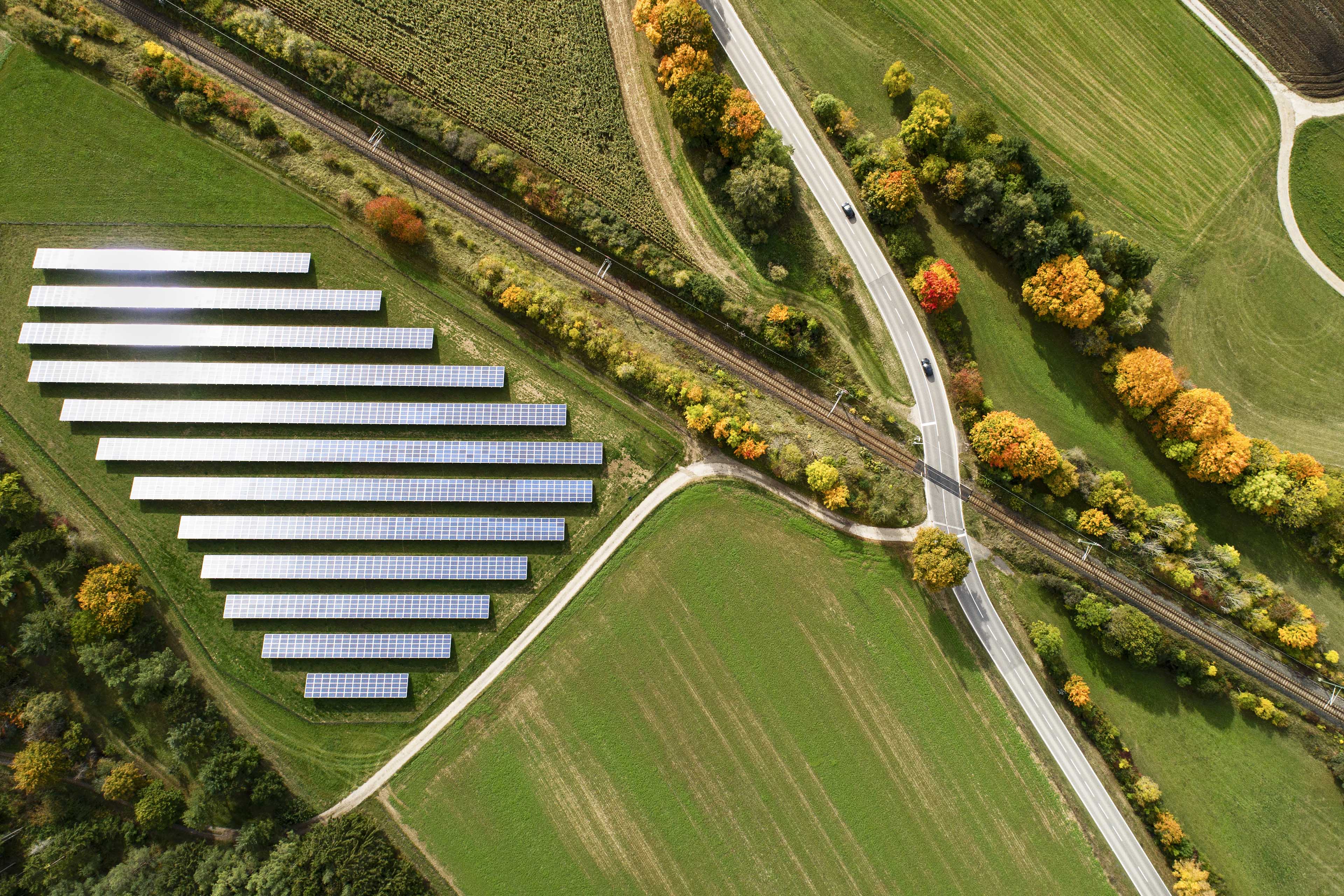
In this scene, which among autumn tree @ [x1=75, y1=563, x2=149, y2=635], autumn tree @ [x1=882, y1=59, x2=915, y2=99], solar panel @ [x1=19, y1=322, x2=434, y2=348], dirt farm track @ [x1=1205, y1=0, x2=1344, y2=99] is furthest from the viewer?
dirt farm track @ [x1=1205, y1=0, x2=1344, y2=99]

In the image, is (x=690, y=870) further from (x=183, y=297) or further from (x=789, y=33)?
(x=789, y=33)

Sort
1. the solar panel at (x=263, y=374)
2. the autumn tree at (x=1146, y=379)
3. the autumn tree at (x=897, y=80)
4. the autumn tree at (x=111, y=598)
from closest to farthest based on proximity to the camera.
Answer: the autumn tree at (x=111, y=598)
the solar panel at (x=263, y=374)
the autumn tree at (x=1146, y=379)
the autumn tree at (x=897, y=80)

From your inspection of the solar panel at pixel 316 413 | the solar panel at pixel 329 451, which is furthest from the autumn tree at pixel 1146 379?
the solar panel at pixel 316 413

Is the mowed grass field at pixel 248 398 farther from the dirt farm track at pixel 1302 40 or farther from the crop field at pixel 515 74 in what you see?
the dirt farm track at pixel 1302 40

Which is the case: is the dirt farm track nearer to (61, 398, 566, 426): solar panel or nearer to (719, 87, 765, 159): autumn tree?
(719, 87, 765, 159): autumn tree

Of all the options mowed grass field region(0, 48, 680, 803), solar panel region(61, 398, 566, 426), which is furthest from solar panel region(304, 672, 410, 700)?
solar panel region(61, 398, 566, 426)

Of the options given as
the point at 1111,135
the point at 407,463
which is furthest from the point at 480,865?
the point at 1111,135

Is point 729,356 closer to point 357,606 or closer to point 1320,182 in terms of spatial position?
point 357,606
